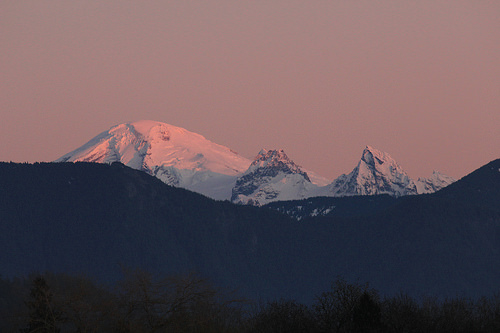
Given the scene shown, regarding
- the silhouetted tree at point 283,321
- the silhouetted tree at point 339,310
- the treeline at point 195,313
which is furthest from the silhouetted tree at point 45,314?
the silhouetted tree at point 339,310

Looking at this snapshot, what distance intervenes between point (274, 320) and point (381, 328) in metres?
15.6

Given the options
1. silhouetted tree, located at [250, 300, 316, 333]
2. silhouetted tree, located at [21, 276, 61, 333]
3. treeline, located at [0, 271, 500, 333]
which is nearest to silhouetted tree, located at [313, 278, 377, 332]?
treeline, located at [0, 271, 500, 333]

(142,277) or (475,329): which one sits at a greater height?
(142,277)

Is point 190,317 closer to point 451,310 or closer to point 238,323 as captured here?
point 238,323

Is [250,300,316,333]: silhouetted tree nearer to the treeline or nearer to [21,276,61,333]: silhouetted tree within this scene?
the treeline

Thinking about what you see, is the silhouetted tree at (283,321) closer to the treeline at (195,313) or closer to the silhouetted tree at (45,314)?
the treeline at (195,313)

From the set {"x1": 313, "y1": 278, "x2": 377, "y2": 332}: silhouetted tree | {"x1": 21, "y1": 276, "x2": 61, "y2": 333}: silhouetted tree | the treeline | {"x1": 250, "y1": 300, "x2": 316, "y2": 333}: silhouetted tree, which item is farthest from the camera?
{"x1": 250, "y1": 300, "x2": 316, "y2": 333}: silhouetted tree

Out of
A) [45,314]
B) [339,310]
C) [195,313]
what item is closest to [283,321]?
[339,310]

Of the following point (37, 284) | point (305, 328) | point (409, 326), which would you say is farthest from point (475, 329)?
point (37, 284)

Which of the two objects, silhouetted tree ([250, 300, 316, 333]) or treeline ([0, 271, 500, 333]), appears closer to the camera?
treeline ([0, 271, 500, 333])

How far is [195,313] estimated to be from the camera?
10000 cm

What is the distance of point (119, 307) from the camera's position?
97.2 m

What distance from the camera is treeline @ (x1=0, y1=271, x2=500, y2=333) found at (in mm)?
96000

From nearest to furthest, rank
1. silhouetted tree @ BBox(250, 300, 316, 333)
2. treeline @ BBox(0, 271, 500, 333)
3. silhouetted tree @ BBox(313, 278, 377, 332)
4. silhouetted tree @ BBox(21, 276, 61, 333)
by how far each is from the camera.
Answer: silhouetted tree @ BBox(21, 276, 61, 333)
treeline @ BBox(0, 271, 500, 333)
silhouetted tree @ BBox(313, 278, 377, 332)
silhouetted tree @ BBox(250, 300, 316, 333)
